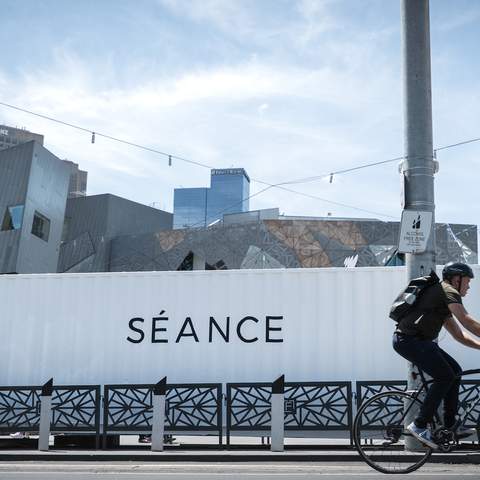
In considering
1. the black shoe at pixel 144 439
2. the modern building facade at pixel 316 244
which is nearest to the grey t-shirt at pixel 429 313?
the black shoe at pixel 144 439

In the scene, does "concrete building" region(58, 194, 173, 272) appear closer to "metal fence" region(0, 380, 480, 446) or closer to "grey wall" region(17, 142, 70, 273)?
"grey wall" region(17, 142, 70, 273)

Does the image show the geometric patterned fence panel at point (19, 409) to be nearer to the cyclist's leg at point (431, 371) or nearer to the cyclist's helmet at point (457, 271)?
the cyclist's leg at point (431, 371)

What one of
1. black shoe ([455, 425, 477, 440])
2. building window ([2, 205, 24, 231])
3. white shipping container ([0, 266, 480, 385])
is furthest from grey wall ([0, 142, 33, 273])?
black shoe ([455, 425, 477, 440])

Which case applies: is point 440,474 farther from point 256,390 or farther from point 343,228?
point 343,228

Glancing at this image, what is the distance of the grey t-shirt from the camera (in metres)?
6.46

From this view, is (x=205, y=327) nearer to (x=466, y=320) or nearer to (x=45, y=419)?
(x=45, y=419)

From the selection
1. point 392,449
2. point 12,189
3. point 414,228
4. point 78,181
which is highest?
point 78,181

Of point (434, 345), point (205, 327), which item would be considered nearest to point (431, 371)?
point (434, 345)

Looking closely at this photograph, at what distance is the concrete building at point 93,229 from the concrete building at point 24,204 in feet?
35.1

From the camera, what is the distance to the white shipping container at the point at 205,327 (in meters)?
14.1

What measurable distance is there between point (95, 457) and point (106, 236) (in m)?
47.3

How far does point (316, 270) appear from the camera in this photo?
14.6 m

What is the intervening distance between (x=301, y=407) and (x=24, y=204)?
1273 inches

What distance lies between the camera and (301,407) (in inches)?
519
